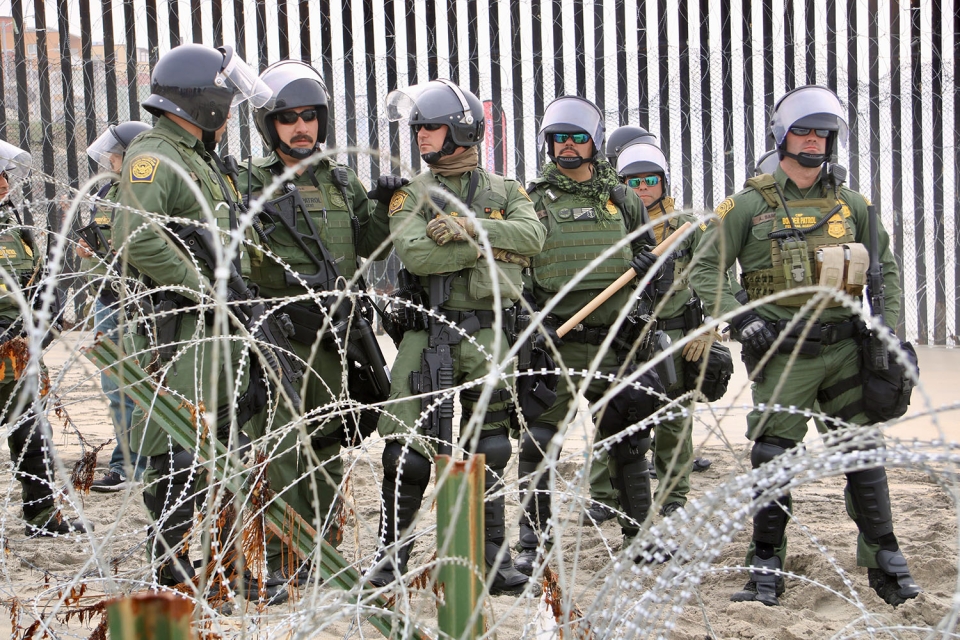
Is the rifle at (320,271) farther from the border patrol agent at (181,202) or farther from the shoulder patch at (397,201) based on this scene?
the shoulder patch at (397,201)

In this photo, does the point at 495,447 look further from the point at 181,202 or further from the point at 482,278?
the point at 181,202

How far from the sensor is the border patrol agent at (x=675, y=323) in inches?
169

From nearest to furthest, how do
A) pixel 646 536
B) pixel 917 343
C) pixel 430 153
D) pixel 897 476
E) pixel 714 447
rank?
pixel 646 536
pixel 430 153
pixel 897 476
pixel 714 447
pixel 917 343

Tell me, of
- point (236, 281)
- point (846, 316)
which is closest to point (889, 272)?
point (846, 316)

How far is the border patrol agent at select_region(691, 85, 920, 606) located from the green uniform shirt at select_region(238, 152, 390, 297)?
124cm

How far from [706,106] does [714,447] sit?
167 inches

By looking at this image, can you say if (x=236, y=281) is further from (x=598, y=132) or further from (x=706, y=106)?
(x=706, y=106)

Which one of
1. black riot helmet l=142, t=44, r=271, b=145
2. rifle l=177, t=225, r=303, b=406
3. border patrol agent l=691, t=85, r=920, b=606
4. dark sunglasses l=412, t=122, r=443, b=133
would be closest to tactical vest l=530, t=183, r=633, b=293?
border patrol agent l=691, t=85, r=920, b=606

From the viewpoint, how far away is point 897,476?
480 centimetres

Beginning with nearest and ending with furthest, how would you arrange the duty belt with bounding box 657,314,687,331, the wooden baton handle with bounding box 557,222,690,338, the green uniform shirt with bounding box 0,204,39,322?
the wooden baton handle with bounding box 557,222,690,338 < the green uniform shirt with bounding box 0,204,39,322 < the duty belt with bounding box 657,314,687,331

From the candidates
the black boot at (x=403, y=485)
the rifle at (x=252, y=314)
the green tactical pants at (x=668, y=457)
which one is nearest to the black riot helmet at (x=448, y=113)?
the rifle at (x=252, y=314)

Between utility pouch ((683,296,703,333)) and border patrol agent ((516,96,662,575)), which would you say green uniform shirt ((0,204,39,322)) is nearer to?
border patrol agent ((516,96,662,575))

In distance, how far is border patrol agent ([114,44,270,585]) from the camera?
9.70 feet

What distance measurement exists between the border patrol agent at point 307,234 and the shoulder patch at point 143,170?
50 cm
